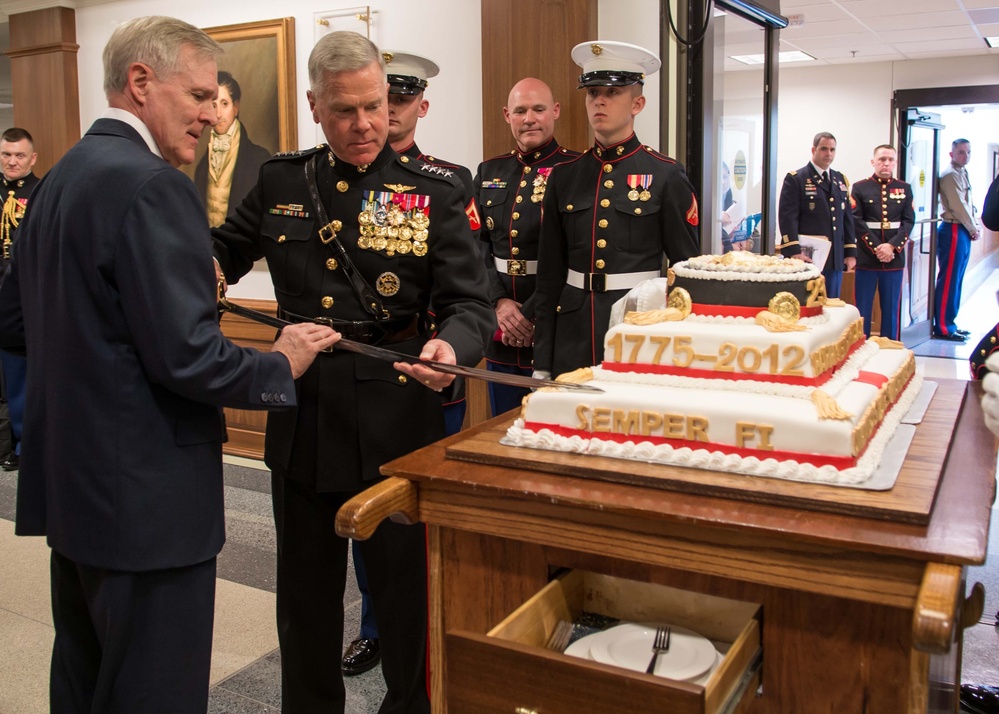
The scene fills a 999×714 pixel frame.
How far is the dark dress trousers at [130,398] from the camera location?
4.51 feet

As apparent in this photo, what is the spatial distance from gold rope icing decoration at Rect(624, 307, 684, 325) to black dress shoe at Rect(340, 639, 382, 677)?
1.30 meters

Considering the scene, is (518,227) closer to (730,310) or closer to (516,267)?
(516,267)

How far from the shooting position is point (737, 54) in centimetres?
417

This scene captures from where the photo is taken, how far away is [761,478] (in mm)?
1376

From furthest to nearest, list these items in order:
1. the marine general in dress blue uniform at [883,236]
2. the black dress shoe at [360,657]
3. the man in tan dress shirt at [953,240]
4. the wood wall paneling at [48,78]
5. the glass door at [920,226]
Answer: the man in tan dress shirt at [953,240] < the glass door at [920,226] < the marine general in dress blue uniform at [883,236] < the wood wall paneling at [48,78] < the black dress shoe at [360,657]

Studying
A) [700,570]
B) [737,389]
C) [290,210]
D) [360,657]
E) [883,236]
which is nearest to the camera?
[700,570]

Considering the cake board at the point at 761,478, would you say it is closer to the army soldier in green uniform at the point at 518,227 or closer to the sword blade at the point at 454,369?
the sword blade at the point at 454,369

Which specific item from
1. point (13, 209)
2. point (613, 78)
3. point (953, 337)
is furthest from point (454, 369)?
point (953, 337)

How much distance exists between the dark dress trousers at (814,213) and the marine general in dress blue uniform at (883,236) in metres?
0.77

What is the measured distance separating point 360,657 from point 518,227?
1.57m

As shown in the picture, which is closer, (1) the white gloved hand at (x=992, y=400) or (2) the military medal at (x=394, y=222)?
(1) the white gloved hand at (x=992, y=400)

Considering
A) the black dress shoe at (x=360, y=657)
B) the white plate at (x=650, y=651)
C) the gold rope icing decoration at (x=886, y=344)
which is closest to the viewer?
the white plate at (x=650, y=651)

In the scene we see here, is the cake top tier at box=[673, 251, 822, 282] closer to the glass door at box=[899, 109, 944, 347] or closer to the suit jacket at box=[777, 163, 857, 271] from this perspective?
the suit jacket at box=[777, 163, 857, 271]

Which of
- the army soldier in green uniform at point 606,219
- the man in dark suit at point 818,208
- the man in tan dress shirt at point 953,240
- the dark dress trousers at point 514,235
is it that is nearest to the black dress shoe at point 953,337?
the man in tan dress shirt at point 953,240
